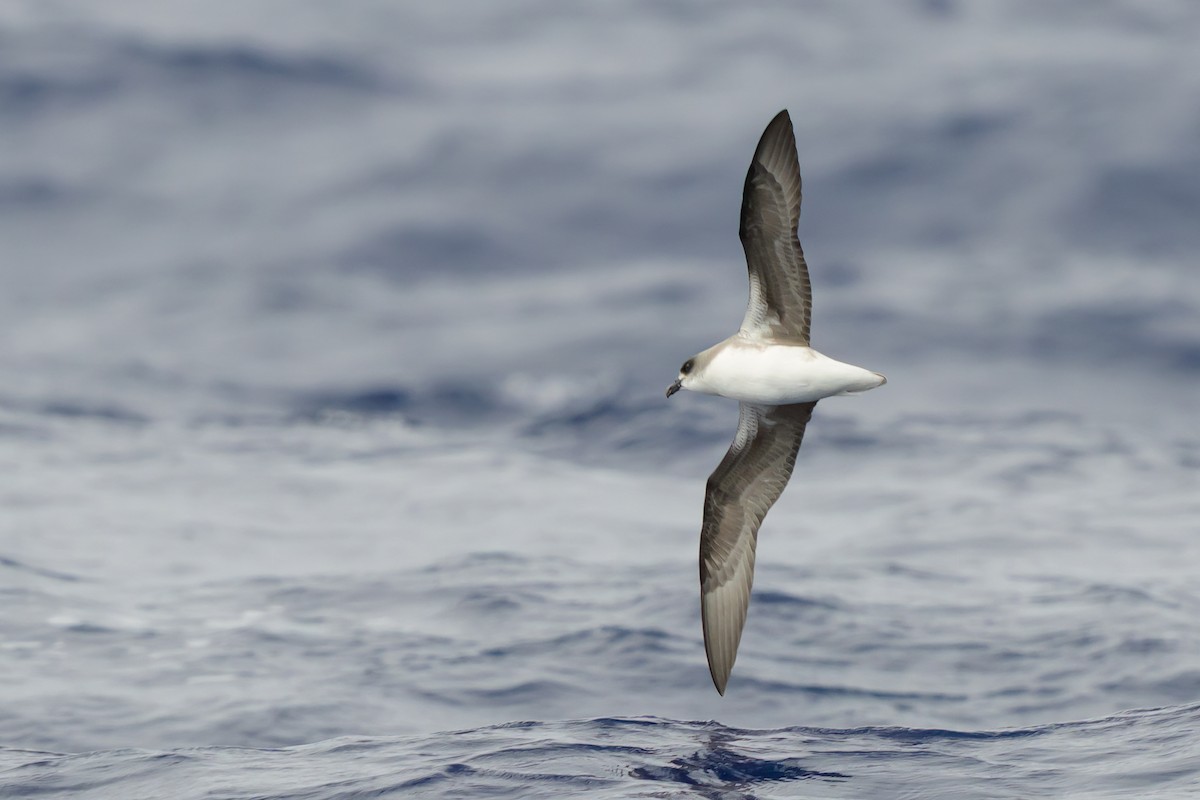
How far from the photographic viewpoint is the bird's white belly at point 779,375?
32.7ft

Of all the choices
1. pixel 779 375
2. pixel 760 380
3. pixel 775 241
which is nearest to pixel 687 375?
pixel 760 380

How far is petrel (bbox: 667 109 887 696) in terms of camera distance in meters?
9.80

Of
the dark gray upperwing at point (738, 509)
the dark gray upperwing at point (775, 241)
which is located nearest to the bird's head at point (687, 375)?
the dark gray upperwing at point (775, 241)

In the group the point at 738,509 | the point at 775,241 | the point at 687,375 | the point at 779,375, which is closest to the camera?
the point at 775,241

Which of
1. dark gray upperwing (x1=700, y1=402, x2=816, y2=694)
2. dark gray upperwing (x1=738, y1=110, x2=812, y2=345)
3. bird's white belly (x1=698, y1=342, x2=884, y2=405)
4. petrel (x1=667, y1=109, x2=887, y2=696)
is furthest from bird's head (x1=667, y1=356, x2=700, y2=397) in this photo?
dark gray upperwing (x1=700, y1=402, x2=816, y2=694)

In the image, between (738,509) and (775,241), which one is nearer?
(775,241)

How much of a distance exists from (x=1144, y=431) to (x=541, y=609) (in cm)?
876

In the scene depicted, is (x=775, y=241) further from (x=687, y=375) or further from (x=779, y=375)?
(x=687, y=375)

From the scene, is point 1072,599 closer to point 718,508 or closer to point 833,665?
point 833,665

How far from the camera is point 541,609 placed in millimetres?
17219

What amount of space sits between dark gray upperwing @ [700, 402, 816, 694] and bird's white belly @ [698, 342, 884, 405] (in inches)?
33.4

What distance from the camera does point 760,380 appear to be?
33.3 feet

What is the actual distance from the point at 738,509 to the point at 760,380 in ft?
5.49

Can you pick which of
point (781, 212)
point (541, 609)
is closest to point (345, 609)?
point (541, 609)
